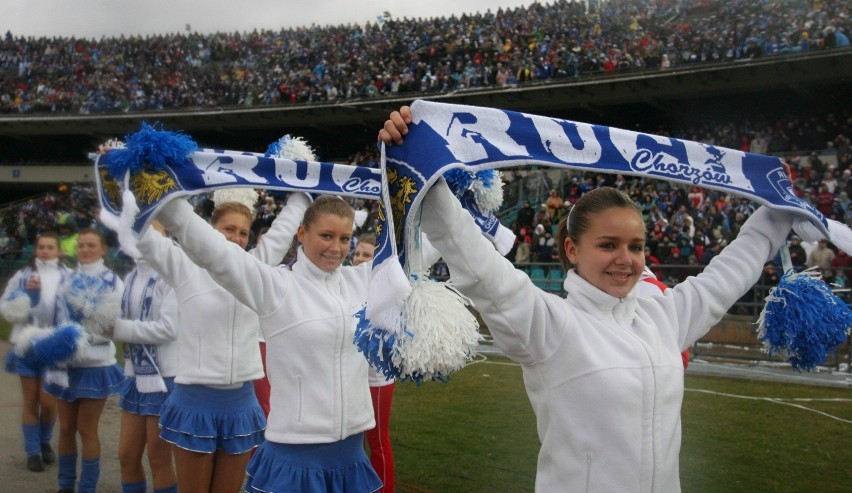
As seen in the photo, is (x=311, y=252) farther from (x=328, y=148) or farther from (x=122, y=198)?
(x=328, y=148)

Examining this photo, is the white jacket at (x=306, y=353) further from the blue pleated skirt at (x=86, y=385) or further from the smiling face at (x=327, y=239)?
the blue pleated skirt at (x=86, y=385)

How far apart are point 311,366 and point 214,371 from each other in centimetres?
79

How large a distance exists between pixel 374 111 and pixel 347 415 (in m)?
22.0

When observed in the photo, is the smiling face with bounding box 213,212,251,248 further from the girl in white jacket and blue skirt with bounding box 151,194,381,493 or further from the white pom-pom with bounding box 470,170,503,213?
the white pom-pom with bounding box 470,170,503,213

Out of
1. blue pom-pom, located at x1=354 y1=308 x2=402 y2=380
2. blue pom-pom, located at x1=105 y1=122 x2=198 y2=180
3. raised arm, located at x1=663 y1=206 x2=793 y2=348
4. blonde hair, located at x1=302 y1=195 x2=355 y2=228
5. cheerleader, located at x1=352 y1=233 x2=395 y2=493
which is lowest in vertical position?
cheerleader, located at x1=352 y1=233 x2=395 y2=493

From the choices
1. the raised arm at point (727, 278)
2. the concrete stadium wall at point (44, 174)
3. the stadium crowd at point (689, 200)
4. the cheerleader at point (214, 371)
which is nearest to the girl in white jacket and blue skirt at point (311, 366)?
the cheerleader at point (214, 371)

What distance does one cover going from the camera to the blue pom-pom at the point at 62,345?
4.87 metres

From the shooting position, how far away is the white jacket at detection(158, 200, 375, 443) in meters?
3.09

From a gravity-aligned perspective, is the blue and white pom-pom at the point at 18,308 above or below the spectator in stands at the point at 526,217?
below

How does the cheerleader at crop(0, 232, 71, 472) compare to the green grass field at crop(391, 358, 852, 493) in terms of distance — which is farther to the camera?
the cheerleader at crop(0, 232, 71, 472)

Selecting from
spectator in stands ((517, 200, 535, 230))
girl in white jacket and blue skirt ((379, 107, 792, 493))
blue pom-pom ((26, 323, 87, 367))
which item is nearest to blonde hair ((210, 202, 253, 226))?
blue pom-pom ((26, 323, 87, 367))

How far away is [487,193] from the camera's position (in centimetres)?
225

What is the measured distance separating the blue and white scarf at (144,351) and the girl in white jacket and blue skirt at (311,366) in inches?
53.5

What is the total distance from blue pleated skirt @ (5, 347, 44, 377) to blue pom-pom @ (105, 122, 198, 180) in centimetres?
335
